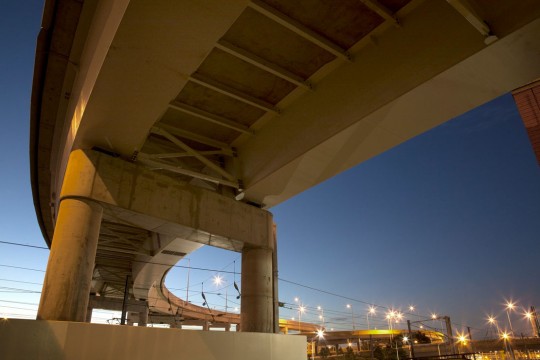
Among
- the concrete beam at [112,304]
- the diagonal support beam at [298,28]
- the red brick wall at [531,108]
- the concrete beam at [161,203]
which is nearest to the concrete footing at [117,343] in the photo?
the concrete beam at [161,203]

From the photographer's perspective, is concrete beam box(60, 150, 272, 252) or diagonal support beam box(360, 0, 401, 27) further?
concrete beam box(60, 150, 272, 252)

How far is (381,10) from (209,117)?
18.3 feet

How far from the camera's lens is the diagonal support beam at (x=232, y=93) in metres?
9.25

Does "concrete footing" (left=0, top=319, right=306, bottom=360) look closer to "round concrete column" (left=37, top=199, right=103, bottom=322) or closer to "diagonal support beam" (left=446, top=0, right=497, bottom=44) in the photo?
"round concrete column" (left=37, top=199, right=103, bottom=322)

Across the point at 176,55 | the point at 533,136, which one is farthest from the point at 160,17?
the point at 533,136

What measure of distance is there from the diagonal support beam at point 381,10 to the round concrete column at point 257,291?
7691 mm

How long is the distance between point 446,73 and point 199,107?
6.72 meters

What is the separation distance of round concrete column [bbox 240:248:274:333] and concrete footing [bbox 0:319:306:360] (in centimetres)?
163

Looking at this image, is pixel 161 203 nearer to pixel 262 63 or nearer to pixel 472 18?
pixel 262 63

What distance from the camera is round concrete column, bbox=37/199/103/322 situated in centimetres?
738

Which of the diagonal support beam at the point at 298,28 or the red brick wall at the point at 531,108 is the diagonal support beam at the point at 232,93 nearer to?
the diagonal support beam at the point at 298,28

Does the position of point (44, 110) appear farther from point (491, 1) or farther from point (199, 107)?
point (491, 1)

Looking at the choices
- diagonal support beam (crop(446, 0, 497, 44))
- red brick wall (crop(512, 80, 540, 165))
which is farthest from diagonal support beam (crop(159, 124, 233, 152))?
red brick wall (crop(512, 80, 540, 165))

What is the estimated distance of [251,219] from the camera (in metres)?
11.9
